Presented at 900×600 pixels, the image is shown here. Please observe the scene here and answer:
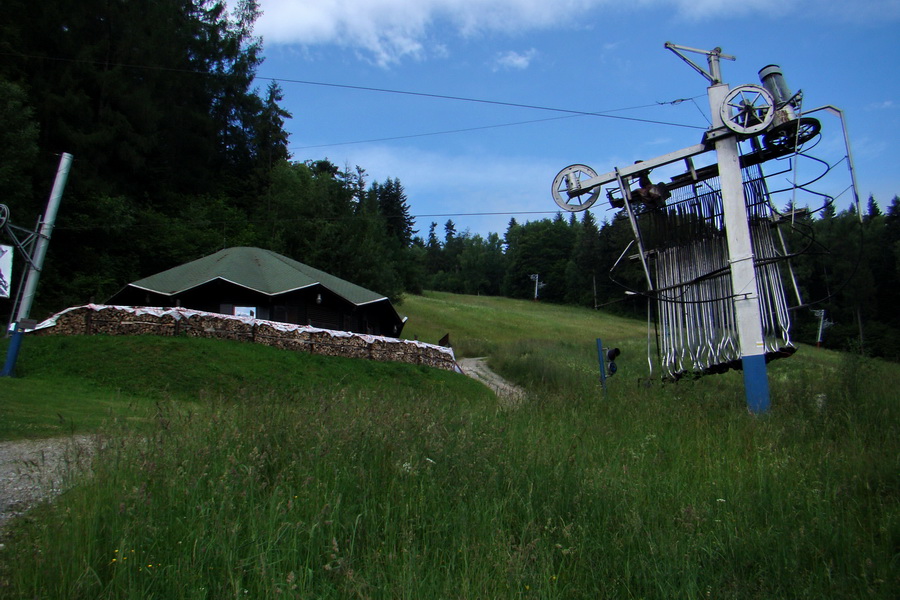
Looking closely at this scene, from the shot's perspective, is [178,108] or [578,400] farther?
[178,108]

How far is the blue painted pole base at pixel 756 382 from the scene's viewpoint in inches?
358

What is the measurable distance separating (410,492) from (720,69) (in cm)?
1011

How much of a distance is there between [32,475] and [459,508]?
11.9 ft

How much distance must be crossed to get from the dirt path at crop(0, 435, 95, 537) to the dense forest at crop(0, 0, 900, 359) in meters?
19.8

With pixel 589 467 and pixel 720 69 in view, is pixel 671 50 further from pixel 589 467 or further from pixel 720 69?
pixel 589 467

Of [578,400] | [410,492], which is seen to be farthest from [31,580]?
[578,400]

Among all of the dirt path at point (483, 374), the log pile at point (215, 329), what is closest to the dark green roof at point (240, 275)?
the dirt path at point (483, 374)

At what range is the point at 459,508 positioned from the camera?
4016mm

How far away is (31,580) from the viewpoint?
121 inches

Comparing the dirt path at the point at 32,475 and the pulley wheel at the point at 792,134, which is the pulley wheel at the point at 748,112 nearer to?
the pulley wheel at the point at 792,134

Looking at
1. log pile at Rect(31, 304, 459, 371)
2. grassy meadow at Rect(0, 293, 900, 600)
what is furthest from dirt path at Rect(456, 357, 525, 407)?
grassy meadow at Rect(0, 293, 900, 600)

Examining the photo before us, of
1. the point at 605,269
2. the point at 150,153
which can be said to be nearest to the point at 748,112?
the point at 150,153

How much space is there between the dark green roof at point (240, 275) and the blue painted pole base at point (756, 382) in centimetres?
2194

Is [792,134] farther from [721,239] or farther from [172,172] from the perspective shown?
[172,172]
